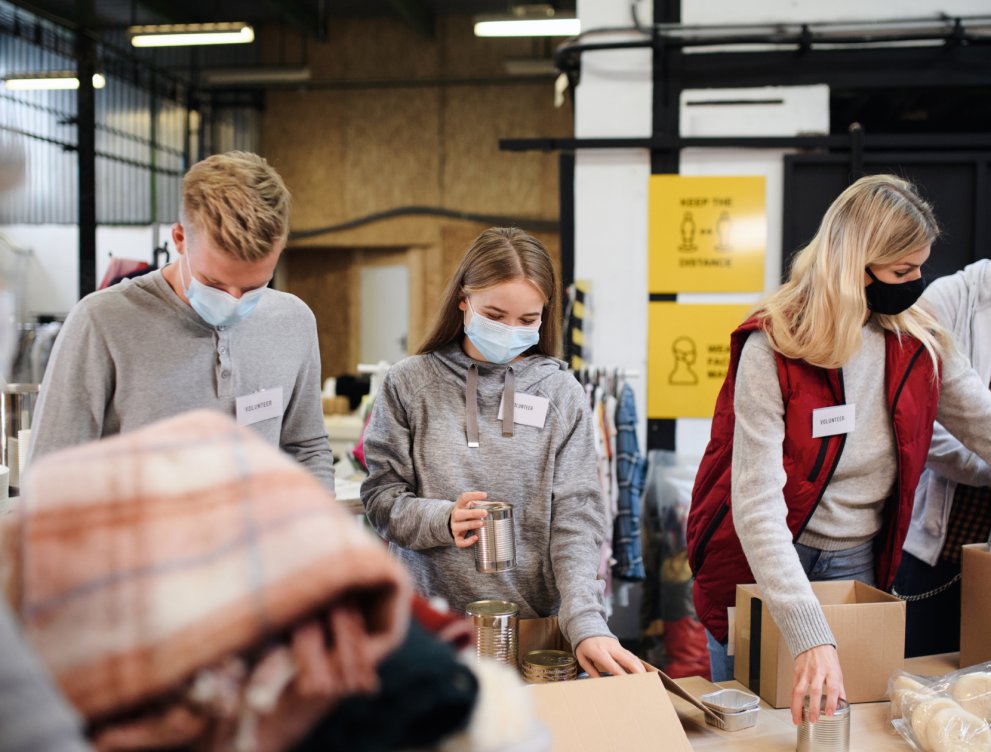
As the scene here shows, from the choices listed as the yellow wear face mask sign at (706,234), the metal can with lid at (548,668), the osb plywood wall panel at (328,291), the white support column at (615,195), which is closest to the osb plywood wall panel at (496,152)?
the osb plywood wall panel at (328,291)

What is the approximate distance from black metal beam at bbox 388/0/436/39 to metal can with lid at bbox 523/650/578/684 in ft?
27.6

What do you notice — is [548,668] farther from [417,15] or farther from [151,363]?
[417,15]

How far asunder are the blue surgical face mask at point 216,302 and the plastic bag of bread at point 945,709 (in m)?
1.33

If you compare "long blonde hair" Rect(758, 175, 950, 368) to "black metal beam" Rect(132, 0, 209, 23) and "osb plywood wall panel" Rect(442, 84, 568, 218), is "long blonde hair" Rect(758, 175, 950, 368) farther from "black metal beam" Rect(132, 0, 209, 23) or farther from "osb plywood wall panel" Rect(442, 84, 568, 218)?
"black metal beam" Rect(132, 0, 209, 23)

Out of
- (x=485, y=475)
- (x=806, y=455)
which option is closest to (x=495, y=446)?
(x=485, y=475)

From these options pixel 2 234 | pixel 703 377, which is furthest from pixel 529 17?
pixel 2 234

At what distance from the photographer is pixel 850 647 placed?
1618 millimetres

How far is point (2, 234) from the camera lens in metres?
0.63

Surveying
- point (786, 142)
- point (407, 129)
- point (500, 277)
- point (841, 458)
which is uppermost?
point (407, 129)

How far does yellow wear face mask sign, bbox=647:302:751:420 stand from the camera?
13.8 feet

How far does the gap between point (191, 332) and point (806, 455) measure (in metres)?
1.19

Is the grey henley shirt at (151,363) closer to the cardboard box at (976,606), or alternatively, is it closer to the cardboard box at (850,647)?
the cardboard box at (850,647)

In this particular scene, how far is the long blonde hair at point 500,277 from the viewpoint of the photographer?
182 centimetres

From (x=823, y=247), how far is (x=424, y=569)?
1045 millimetres
